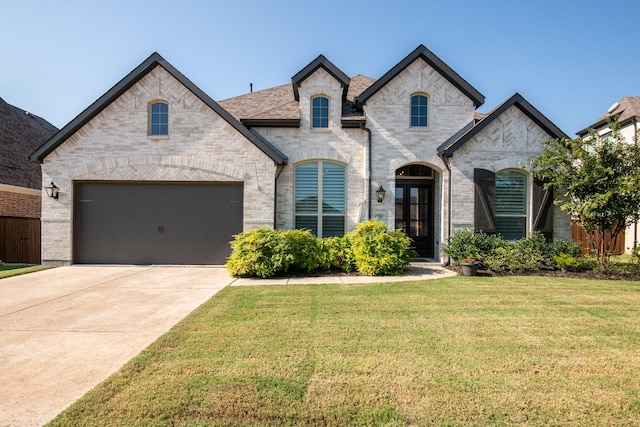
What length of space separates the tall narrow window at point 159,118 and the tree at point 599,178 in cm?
1143

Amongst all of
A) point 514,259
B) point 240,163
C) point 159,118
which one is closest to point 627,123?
point 514,259

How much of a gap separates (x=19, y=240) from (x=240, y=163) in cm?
841

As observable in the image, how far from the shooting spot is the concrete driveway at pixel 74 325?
310cm

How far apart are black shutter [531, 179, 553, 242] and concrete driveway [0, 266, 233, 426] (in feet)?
30.7

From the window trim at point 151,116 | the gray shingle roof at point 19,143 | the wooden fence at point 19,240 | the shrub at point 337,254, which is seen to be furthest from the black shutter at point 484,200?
the gray shingle roof at point 19,143

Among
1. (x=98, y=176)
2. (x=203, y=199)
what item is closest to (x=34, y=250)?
(x=98, y=176)

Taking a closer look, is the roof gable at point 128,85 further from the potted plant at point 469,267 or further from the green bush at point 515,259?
the green bush at point 515,259

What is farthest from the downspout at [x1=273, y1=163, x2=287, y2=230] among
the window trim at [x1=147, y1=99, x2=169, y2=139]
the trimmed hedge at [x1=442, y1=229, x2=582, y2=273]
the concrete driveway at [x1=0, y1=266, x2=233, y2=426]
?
the trimmed hedge at [x1=442, y1=229, x2=582, y2=273]

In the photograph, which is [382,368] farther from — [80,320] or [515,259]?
[515,259]

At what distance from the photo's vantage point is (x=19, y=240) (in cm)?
1149

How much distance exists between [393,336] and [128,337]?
3533mm

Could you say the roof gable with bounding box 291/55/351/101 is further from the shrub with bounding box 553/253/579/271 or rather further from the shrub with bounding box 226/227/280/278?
the shrub with bounding box 553/253/579/271

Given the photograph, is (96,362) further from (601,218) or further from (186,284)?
(601,218)

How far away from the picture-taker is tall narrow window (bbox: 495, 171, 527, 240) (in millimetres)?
10656
